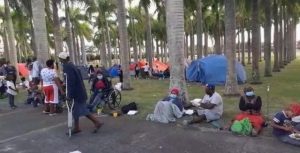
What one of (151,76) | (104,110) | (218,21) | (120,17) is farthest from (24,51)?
(104,110)

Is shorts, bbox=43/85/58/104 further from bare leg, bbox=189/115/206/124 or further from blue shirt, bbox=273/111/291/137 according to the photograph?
blue shirt, bbox=273/111/291/137

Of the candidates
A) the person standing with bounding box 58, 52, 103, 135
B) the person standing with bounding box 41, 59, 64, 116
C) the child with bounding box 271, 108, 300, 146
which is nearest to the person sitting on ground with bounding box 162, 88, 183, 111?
the person standing with bounding box 58, 52, 103, 135

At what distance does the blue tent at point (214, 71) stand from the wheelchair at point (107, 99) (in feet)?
30.1

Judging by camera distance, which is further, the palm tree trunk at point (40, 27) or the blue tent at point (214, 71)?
the blue tent at point (214, 71)

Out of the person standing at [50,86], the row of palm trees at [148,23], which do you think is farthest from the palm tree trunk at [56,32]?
the person standing at [50,86]

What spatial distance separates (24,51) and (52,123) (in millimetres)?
57267

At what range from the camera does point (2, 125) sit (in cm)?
1066

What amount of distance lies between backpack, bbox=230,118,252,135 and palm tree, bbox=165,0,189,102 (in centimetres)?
343

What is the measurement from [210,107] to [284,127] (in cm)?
214

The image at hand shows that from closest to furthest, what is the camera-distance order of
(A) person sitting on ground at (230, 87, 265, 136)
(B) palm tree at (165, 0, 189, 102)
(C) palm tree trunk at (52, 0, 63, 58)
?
(A) person sitting on ground at (230, 87, 265, 136) → (B) palm tree at (165, 0, 189, 102) → (C) palm tree trunk at (52, 0, 63, 58)

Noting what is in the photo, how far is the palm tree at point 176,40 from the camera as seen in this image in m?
11.3

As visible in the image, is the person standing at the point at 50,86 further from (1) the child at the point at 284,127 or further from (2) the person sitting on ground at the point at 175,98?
(1) the child at the point at 284,127

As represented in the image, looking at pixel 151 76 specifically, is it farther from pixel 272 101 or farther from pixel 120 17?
pixel 272 101

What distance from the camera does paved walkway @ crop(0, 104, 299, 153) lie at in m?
7.48
